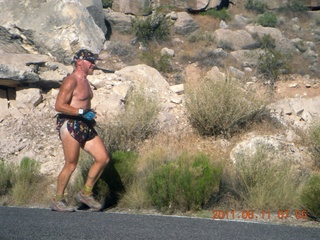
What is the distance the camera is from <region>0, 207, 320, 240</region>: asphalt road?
6797mm

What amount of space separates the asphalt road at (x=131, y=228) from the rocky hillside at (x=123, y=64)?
506 centimetres

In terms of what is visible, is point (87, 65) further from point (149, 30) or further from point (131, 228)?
point (149, 30)

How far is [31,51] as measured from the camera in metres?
17.4

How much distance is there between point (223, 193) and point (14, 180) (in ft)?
13.1

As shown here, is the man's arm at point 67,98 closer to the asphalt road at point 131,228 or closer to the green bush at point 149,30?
the asphalt road at point 131,228

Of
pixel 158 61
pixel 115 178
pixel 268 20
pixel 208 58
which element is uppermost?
pixel 268 20

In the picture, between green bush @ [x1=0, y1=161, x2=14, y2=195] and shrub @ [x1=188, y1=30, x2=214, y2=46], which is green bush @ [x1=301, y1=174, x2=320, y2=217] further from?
shrub @ [x1=188, y1=30, x2=214, y2=46]

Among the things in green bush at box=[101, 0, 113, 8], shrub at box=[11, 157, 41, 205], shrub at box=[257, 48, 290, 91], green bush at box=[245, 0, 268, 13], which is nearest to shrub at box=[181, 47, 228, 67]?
shrub at box=[257, 48, 290, 91]

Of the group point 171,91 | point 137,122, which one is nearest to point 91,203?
point 137,122

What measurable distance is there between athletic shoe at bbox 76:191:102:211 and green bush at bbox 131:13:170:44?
1486cm

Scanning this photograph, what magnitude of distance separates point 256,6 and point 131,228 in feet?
74.1

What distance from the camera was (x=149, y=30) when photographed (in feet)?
77.0
